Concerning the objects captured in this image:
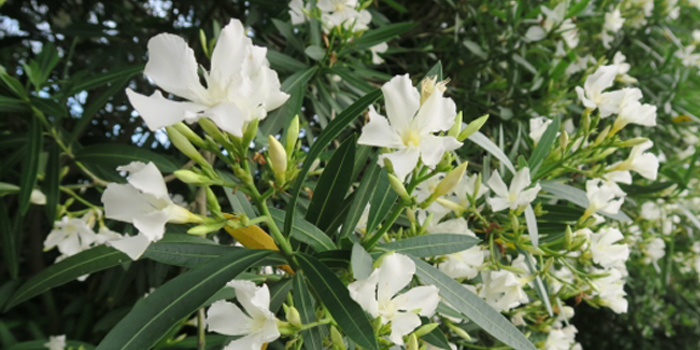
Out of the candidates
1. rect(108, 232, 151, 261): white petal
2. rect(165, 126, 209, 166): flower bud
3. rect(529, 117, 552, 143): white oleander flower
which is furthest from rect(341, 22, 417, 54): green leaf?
rect(108, 232, 151, 261): white petal

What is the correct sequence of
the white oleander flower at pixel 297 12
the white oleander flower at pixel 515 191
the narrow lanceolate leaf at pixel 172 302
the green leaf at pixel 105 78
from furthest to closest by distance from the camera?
the white oleander flower at pixel 297 12, the green leaf at pixel 105 78, the white oleander flower at pixel 515 191, the narrow lanceolate leaf at pixel 172 302

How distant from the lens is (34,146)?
4.02ft

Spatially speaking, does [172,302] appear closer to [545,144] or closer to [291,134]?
[291,134]

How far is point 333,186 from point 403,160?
0.17 metres

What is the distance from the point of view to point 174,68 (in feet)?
A: 1.79

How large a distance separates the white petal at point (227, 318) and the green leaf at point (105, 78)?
84 cm

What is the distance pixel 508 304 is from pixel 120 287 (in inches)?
53.0

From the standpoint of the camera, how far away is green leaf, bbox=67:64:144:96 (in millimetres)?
1274

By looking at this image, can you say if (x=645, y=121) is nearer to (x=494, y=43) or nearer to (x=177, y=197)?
(x=494, y=43)

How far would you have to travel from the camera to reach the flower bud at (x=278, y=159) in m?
0.62

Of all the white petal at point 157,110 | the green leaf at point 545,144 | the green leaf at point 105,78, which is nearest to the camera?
the white petal at point 157,110

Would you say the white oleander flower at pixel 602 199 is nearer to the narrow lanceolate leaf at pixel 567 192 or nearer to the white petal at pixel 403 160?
the narrow lanceolate leaf at pixel 567 192

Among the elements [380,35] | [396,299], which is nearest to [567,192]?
[396,299]

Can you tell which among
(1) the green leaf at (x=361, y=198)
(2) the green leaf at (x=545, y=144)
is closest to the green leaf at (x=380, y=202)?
(1) the green leaf at (x=361, y=198)
